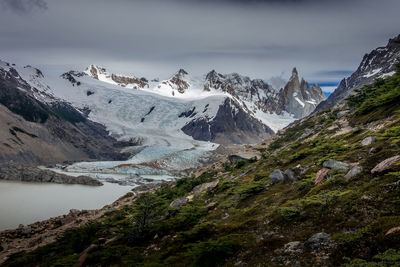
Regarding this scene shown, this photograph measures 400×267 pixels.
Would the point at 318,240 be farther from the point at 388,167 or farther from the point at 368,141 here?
the point at 368,141

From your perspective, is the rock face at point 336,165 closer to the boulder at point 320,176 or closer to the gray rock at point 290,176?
the boulder at point 320,176

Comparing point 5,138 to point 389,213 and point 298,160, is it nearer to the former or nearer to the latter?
A: point 298,160

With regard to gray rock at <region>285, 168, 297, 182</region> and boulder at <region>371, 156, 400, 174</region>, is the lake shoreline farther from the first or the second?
boulder at <region>371, 156, 400, 174</region>

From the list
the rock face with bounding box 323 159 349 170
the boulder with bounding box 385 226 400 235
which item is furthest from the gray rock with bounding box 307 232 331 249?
the rock face with bounding box 323 159 349 170

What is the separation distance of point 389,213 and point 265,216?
4.81 meters

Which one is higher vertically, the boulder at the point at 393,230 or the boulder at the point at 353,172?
the boulder at the point at 353,172

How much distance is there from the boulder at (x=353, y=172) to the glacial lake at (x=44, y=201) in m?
37.3

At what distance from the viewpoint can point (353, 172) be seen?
38.3 feet

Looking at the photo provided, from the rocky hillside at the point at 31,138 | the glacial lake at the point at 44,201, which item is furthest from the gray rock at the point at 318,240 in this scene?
the rocky hillside at the point at 31,138

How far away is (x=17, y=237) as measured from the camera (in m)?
25.1

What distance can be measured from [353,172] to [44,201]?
2275 inches

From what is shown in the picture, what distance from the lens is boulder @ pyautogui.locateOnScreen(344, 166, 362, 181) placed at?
11541 mm

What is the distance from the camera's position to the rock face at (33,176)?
3206 inches

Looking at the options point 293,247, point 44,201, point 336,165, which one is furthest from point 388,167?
point 44,201
